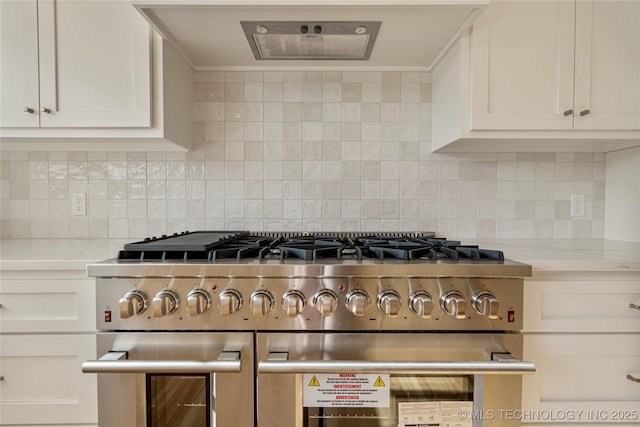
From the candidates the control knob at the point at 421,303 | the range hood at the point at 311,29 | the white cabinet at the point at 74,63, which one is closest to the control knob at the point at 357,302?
the control knob at the point at 421,303

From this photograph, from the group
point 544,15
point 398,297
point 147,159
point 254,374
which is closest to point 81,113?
point 147,159

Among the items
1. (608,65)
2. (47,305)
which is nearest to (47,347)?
(47,305)

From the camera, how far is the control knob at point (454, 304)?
886mm

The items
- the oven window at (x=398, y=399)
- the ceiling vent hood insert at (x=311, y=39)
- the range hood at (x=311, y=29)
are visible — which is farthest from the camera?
the ceiling vent hood insert at (x=311, y=39)

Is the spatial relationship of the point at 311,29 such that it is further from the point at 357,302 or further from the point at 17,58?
the point at 17,58

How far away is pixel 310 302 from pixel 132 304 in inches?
18.4

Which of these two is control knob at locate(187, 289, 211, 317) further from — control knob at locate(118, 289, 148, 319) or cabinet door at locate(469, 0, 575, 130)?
cabinet door at locate(469, 0, 575, 130)

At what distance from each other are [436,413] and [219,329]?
2.15 ft

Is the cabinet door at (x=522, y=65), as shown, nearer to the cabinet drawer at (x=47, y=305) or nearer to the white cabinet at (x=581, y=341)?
Result: the white cabinet at (x=581, y=341)

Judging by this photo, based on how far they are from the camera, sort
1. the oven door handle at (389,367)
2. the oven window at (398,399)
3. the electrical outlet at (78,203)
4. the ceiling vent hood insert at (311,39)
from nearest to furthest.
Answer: the oven door handle at (389,367), the oven window at (398,399), the ceiling vent hood insert at (311,39), the electrical outlet at (78,203)

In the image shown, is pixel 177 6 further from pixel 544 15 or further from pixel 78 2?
pixel 544 15

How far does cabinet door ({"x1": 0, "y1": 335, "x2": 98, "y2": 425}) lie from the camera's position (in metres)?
1.04

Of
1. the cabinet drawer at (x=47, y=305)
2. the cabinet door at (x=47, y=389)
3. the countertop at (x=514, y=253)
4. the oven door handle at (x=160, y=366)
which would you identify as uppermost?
the countertop at (x=514, y=253)

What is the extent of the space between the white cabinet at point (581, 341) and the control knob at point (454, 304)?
0.29 metres
